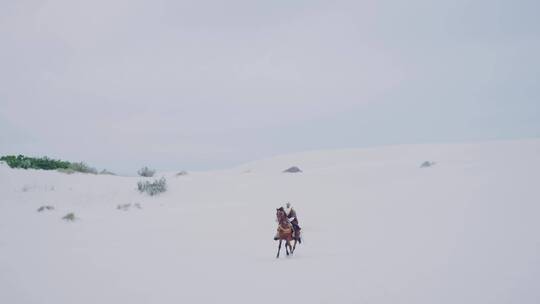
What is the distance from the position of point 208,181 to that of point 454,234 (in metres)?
17.4

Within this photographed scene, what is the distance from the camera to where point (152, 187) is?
928 inches

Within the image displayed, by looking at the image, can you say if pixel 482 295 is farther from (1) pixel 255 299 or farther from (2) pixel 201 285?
(2) pixel 201 285

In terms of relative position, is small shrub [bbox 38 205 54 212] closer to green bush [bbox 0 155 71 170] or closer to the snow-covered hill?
the snow-covered hill

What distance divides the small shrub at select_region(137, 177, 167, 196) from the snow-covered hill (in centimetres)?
54

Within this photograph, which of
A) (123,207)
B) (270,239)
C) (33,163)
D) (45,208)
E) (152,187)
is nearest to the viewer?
(270,239)

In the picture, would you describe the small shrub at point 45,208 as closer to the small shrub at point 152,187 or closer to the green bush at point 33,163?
the small shrub at point 152,187

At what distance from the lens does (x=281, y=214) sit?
10961 millimetres

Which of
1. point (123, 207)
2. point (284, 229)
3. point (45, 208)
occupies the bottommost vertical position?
point (45, 208)

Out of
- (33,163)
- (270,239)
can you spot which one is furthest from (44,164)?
(270,239)

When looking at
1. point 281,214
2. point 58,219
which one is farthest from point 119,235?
point 281,214

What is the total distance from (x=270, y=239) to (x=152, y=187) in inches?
432

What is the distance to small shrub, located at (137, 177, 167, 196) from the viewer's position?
23391 millimetres

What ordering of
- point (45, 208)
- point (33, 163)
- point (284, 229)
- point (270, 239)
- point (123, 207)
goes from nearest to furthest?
point (284, 229)
point (270, 239)
point (45, 208)
point (123, 207)
point (33, 163)

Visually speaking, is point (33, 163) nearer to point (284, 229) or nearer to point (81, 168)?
point (81, 168)
